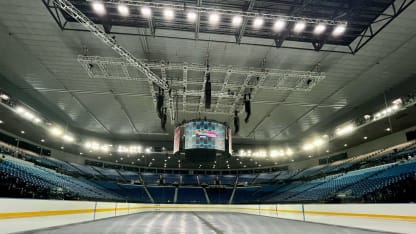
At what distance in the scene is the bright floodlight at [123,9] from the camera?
9.55 metres

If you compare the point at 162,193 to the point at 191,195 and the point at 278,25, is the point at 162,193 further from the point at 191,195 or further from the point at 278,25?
the point at 278,25

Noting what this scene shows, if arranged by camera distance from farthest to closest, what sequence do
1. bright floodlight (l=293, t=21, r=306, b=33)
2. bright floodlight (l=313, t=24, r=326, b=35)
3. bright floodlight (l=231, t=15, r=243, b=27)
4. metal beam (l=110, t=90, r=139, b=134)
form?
metal beam (l=110, t=90, r=139, b=134)
bright floodlight (l=313, t=24, r=326, b=35)
bright floodlight (l=293, t=21, r=306, b=33)
bright floodlight (l=231, t=15, r=243, b=27)

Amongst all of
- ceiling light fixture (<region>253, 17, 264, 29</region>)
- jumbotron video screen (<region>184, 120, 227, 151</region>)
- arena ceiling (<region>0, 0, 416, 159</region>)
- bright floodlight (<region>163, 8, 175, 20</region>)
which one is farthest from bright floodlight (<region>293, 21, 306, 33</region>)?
jumbotron video screen (<region>184, 120, 227, 151</region>)

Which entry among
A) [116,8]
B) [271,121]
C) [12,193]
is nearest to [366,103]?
[271,121]

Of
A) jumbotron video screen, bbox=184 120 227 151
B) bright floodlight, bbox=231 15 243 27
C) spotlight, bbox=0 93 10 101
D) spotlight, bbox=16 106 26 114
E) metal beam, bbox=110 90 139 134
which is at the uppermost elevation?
bright floodlight, bbox=231 15 243 27

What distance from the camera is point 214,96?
17219 mm

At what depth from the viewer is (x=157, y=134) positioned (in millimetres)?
29188

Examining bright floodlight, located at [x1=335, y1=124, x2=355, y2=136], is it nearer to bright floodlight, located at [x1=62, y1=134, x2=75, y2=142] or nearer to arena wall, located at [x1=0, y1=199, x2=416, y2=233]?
arena wall, located at [x1=0, y1=199, x2=416, y2=233]

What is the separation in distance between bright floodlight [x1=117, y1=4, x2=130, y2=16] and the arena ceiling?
85cm

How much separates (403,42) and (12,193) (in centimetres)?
2124

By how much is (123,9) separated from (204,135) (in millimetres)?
8449

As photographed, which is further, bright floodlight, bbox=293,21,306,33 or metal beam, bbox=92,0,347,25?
bright floodlight, bbox=293,21,306,33

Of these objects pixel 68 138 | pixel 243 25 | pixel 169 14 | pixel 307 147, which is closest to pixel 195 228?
pixel 169 14

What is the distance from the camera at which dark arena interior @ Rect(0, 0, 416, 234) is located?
32.4 feet
